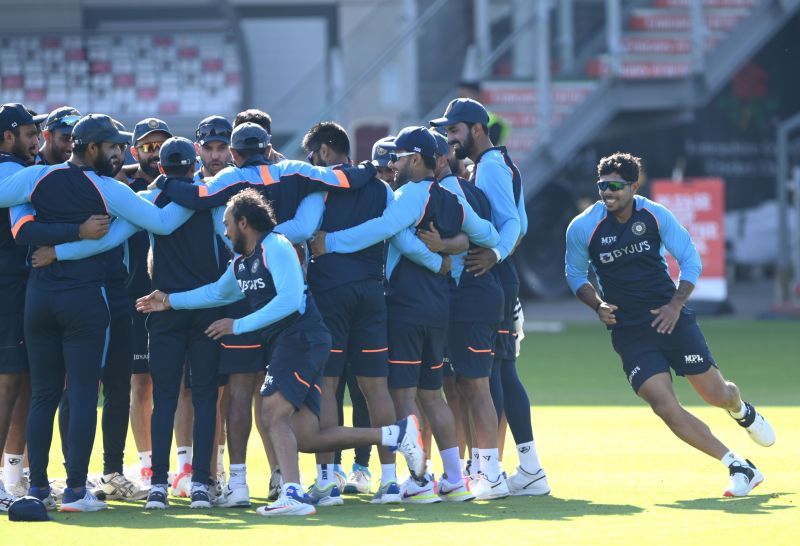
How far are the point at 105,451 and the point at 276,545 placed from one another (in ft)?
7.34

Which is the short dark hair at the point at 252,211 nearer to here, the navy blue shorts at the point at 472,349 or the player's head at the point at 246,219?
the player's head at the point at 246,219

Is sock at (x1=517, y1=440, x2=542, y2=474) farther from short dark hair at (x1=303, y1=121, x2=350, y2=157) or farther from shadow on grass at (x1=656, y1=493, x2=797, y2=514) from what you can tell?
short dark hair at (x1=303, y1=121, x2=350, y2=157)

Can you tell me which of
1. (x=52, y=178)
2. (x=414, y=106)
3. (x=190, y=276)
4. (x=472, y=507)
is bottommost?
(x=472, y=507)

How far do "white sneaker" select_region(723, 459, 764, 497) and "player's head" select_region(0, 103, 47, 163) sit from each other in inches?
171

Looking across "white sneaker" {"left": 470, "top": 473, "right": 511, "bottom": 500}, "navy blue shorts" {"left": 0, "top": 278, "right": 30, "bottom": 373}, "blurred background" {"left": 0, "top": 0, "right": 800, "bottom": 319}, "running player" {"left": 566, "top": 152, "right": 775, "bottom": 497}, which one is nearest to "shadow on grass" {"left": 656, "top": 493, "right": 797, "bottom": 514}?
"running player" {"left": 566, "top": 152, "right": 775, "bottom": 497}

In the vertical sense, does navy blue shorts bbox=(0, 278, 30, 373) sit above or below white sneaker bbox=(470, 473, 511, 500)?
above

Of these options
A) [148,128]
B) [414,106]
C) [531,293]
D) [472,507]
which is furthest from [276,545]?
[531,293]


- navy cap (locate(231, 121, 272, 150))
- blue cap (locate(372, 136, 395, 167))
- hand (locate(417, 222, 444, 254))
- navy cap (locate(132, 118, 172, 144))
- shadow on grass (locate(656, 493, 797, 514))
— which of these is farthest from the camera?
blue cap (locate(372, 136, 395, 167))

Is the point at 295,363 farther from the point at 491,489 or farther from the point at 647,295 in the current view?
the point at 647,295

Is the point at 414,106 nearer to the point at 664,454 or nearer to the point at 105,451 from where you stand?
the point at 664,454

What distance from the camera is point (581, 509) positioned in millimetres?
8227

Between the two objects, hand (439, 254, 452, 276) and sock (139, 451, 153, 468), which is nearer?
hand (439, 254, 452, 276)

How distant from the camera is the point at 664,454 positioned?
10422mm

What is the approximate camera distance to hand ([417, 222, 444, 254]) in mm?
8734
